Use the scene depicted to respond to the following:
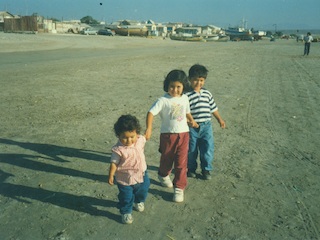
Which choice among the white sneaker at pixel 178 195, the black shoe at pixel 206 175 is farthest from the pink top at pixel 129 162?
the black shoe at pixel 206 175

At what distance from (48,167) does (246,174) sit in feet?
9.17

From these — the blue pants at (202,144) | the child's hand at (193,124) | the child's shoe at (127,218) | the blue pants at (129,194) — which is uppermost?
the child's hand at (193,124)

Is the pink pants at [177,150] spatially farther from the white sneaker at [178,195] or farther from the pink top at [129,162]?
the pink top at [129,162]

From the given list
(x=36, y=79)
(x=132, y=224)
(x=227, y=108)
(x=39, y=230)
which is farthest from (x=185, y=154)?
(x=36, y=79)

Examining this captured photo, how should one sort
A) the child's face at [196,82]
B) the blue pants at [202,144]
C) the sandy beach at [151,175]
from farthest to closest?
1. the blue pants at [202,144]
2. the child's face at [196,82]
3. the sandy beach at [151,175]

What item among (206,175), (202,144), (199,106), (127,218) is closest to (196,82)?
(199,106)

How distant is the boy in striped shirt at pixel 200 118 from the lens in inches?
160

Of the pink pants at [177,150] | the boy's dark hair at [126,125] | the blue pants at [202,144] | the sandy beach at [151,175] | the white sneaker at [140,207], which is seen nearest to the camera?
the boy's dark hair at [126,125]

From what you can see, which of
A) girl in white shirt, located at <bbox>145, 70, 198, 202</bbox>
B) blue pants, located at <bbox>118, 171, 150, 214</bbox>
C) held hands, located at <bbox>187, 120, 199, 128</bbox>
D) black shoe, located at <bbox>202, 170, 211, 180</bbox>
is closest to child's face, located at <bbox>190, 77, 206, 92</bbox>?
girl in white shirt, located at <bbox>145, 70, 198, 202</bbox>

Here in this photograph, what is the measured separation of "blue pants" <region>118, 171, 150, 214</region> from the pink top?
74mm

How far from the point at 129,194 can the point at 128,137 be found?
24.2 inches

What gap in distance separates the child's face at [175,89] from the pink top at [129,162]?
2.21 ft

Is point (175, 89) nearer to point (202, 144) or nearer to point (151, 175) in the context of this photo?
point (202, 144)

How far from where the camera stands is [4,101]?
8.24 meters
